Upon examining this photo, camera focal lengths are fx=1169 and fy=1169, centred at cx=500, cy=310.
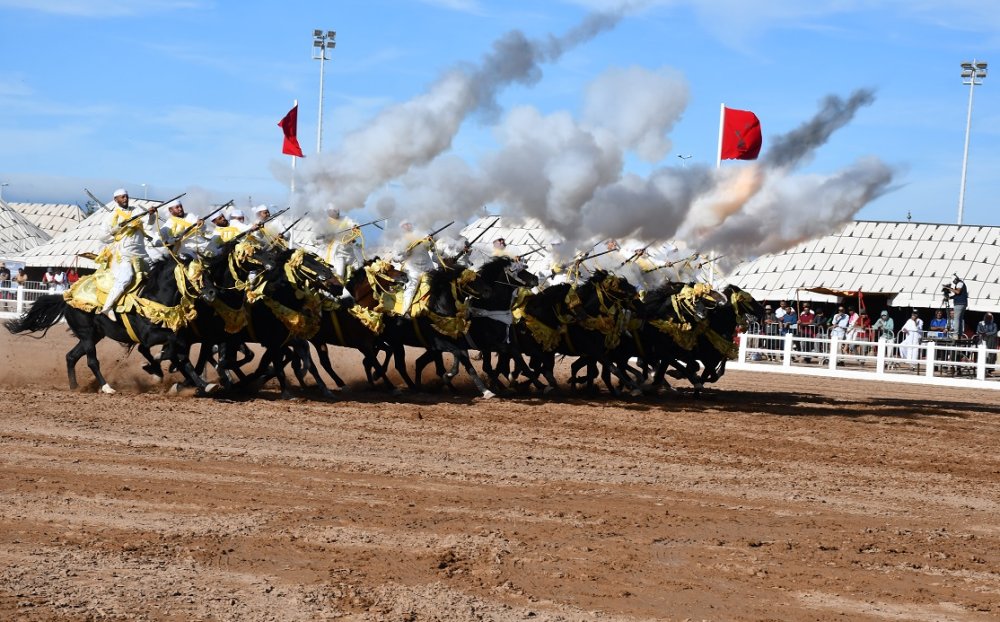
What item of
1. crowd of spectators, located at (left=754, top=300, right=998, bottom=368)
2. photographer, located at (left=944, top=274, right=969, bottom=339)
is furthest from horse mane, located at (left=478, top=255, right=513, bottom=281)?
photographer, located at (left=944, top=274, right=969, bottom=339)

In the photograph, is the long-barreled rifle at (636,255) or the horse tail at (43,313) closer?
the horse tail at (43,313)

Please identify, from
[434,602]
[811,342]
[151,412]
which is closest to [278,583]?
[434,602]

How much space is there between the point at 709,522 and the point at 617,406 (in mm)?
8746

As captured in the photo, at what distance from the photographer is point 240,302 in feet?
52.7

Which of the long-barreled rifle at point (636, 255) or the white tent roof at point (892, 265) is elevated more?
the white tent roof at point (892, 265)

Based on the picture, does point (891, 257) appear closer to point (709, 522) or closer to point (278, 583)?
point (709, 522)

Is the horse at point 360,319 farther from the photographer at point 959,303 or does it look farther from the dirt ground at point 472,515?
the photographer at point 959,303

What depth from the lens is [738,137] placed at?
85.0 ft

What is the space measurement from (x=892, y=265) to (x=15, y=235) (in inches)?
1667

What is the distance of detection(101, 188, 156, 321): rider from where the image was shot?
15.9 metres

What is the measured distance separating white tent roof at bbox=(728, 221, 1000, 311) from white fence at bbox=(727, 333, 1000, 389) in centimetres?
530

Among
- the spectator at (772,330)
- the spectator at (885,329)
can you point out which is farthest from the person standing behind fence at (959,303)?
the spectator at (772,330)

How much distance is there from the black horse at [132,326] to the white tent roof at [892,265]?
2439cm

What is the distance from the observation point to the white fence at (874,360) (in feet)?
91.1
